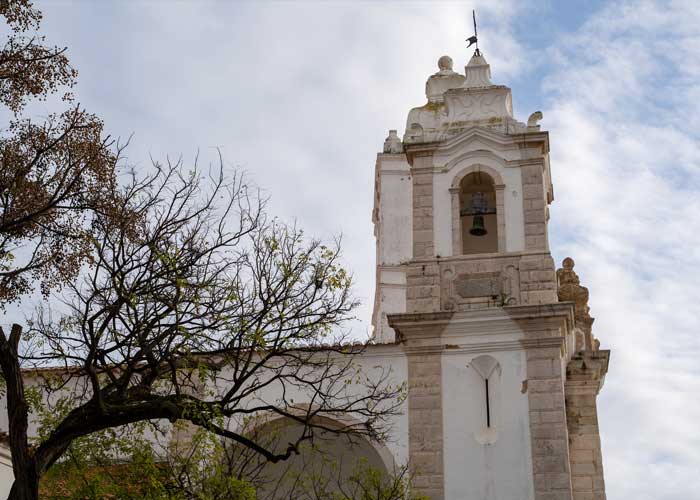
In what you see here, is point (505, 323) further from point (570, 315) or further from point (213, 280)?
point (213, 280)

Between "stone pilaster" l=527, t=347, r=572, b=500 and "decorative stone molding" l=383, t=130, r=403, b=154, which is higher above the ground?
"decorative stone molding" l=383, t=130, r=403, b=154

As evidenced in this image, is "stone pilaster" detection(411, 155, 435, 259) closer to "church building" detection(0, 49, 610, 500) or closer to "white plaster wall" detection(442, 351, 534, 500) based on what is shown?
"church building" detection(0, 49, 610, 500)

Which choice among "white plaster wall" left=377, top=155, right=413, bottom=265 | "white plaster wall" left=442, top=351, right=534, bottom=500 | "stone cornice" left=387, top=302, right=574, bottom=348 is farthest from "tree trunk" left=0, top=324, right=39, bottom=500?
"white plaster wall" left=377, top=155, right=413, bottom=265

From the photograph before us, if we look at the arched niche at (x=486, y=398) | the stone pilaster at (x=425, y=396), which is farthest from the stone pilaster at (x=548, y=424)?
the stone pilaster at (x=425, y=396)

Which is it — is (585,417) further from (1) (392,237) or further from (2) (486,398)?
(1) (392,237)

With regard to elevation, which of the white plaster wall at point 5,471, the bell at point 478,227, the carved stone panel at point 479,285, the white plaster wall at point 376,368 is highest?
the bell at point 478,227

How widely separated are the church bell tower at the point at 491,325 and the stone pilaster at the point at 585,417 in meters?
0.02

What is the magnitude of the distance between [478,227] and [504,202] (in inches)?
23.4

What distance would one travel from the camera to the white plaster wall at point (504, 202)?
17828mm

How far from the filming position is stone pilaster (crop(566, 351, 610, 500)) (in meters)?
17.3

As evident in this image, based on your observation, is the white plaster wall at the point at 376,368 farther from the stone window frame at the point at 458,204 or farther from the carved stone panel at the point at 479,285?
the stone window frame at the point at 458,204

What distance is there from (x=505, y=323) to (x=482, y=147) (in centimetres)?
330

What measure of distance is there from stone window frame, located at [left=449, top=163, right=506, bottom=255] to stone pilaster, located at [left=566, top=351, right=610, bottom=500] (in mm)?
2340

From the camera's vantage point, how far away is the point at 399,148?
1006 inches
